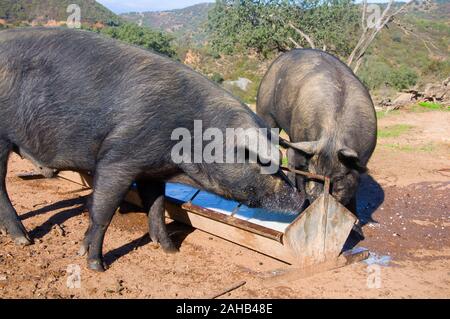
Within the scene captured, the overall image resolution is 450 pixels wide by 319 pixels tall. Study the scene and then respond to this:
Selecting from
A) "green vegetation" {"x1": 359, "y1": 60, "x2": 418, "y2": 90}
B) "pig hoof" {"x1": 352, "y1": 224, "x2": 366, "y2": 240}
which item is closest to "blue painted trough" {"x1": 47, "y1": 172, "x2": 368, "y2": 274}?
"pig hoof" {"x1": 352, "y1": 224, "x2": 366, "y2": 240}

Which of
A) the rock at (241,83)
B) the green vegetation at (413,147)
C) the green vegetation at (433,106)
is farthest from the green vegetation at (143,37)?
the green vegetation at (413,147)

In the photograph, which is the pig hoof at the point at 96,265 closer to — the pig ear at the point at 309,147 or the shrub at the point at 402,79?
the pig ear at the point at 309,147

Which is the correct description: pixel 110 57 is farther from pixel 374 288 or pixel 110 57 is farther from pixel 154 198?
pixel 374 288

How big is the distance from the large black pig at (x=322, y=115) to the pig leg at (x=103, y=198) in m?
1.84

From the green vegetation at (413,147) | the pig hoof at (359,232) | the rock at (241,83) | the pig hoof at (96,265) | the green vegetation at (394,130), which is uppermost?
the pig hoof at (96,265)

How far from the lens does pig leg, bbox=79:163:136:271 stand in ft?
15.7

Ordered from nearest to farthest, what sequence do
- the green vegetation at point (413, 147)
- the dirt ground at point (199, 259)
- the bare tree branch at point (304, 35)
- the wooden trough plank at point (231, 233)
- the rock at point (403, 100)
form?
the dirt ground at point (199, 259)
the wooden trough plank at point (231, 233)
the green vegetation at point (413, 147)
the rock at point (403, 100)
the bare tree branch at point (304, 35)

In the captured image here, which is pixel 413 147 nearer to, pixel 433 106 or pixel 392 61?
pixel 433 106

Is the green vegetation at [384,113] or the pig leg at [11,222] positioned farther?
the green vegetation at [384,113]

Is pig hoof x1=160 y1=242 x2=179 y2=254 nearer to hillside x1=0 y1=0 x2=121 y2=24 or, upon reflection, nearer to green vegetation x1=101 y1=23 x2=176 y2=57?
green vegetation x1=101 y1=23 x2=176 y2=57

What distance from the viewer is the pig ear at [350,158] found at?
16.1ft

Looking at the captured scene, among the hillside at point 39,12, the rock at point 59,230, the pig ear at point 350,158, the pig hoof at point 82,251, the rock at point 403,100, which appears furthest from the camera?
the hillside at point 39,12

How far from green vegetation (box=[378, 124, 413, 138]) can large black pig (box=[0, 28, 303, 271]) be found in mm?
8637

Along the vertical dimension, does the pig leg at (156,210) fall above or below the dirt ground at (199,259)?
above
